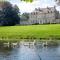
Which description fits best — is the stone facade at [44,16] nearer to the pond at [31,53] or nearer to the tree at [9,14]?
the tree at [9,14]

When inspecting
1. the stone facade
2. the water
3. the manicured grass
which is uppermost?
the stone facade

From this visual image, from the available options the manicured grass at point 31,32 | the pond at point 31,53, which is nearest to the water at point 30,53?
the pond at point 31,53

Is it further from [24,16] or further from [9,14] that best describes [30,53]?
[9,14]

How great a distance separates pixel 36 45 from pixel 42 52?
0.69 feet

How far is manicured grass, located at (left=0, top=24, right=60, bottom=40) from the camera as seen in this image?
6.10m

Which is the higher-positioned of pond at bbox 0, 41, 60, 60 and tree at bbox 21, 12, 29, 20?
tree at bbox 21, 12, 29, 20

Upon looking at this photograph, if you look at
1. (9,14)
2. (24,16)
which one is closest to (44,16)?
(24,16)

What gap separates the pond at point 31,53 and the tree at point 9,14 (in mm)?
561

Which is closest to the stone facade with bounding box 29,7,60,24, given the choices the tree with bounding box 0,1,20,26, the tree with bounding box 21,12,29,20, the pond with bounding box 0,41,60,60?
the tree with bounding box 21,12,29,20

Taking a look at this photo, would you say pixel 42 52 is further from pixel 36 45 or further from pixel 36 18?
pixel 36 18

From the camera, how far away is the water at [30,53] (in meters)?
6.01

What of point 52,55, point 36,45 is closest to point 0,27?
point 36,45

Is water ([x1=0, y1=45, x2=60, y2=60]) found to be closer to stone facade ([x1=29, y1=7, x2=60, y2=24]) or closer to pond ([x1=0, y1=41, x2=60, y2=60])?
pond ([x1=0, y1=41, x2=60, y2=60])

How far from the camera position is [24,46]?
6.21 meters
